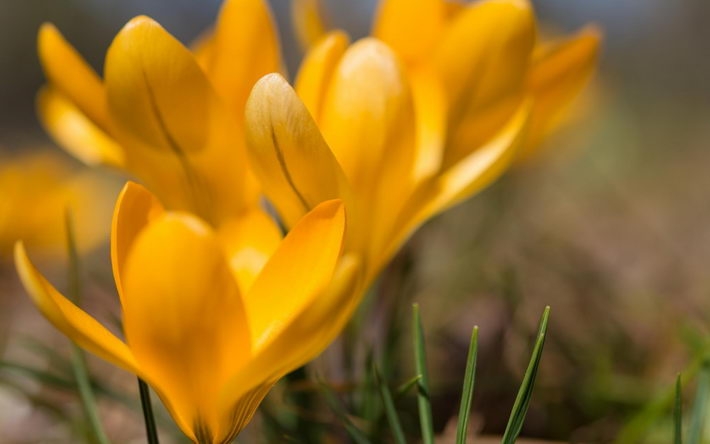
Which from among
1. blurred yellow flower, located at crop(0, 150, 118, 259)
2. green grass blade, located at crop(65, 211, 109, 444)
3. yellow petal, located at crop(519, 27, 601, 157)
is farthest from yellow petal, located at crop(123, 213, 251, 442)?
blurred yellow flower, located at crop(0, 150, 118, 259)

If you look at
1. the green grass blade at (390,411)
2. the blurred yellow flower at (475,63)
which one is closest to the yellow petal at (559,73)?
the blurred yellow flower at (475,63)

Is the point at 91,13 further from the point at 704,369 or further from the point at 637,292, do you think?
the point at 704,369

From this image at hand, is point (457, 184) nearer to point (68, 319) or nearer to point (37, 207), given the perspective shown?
point (68, 319)

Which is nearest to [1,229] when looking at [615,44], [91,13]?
[615,44]

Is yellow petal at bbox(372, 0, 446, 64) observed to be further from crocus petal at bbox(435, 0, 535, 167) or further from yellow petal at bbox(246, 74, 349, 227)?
yellow petal at bbox(246, 74, 349, 227)

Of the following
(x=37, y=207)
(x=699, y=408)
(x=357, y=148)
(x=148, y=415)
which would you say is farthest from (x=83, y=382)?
(x=37, y=207)

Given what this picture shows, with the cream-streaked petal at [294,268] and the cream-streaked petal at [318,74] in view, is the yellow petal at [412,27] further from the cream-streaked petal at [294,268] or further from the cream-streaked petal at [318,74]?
the cream-streaked petal at [294,268]
